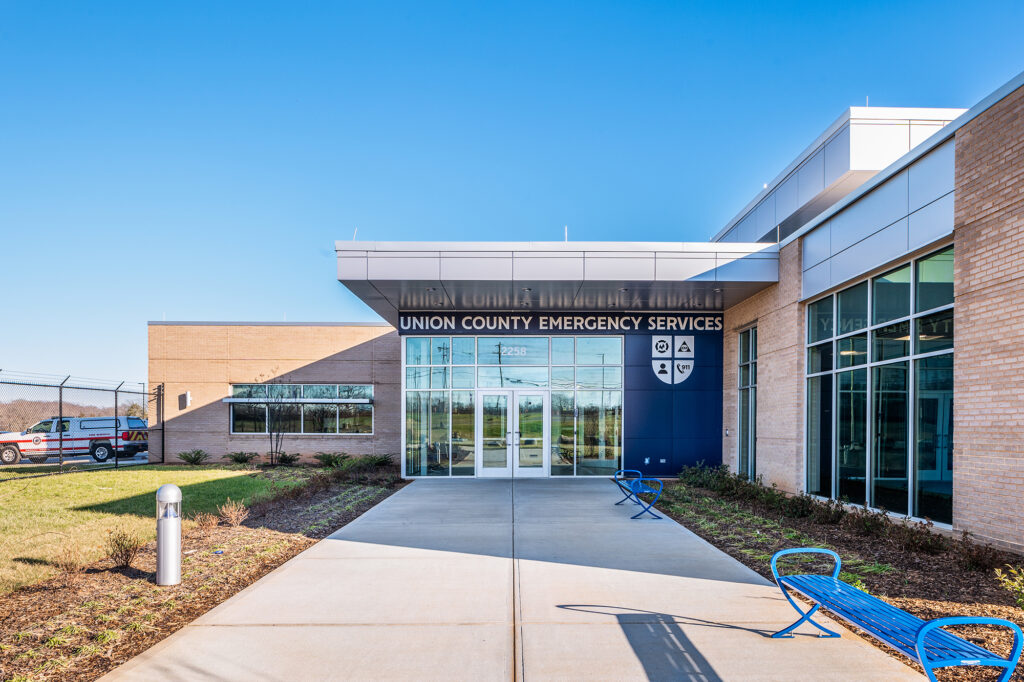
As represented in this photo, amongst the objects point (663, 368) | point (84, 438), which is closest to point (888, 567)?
point (663, 368)

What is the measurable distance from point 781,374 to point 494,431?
297 inches

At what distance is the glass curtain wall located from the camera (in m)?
17.4

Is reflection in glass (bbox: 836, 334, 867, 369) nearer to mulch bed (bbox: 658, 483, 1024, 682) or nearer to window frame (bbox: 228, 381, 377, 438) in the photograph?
mulch bed (bbox: 658, 483, 1024, 682)

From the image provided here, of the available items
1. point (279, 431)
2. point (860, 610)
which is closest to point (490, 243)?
point (860, 610)

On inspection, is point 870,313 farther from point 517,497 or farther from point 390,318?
point 390,318

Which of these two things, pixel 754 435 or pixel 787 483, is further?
pixel 754 435

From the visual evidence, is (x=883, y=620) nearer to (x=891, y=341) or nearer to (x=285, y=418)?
(x=891, y=341)

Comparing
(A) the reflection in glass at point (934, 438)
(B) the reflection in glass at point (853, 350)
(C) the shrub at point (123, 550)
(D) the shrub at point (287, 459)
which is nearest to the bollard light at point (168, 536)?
(C) the shrub at point (123, 550)

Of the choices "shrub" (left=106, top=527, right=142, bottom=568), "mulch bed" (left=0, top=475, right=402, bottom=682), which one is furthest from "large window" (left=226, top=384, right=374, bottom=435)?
"shrub" (left=106, top=527, right=142, bottom=568)

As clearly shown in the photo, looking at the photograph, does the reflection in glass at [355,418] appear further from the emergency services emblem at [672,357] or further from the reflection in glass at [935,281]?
the reflection in glass at [935,281]

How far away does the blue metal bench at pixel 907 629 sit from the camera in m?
3.53

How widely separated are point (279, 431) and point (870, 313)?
728 inches

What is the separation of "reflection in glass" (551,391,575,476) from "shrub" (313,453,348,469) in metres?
6.88

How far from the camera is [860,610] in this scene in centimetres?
443
